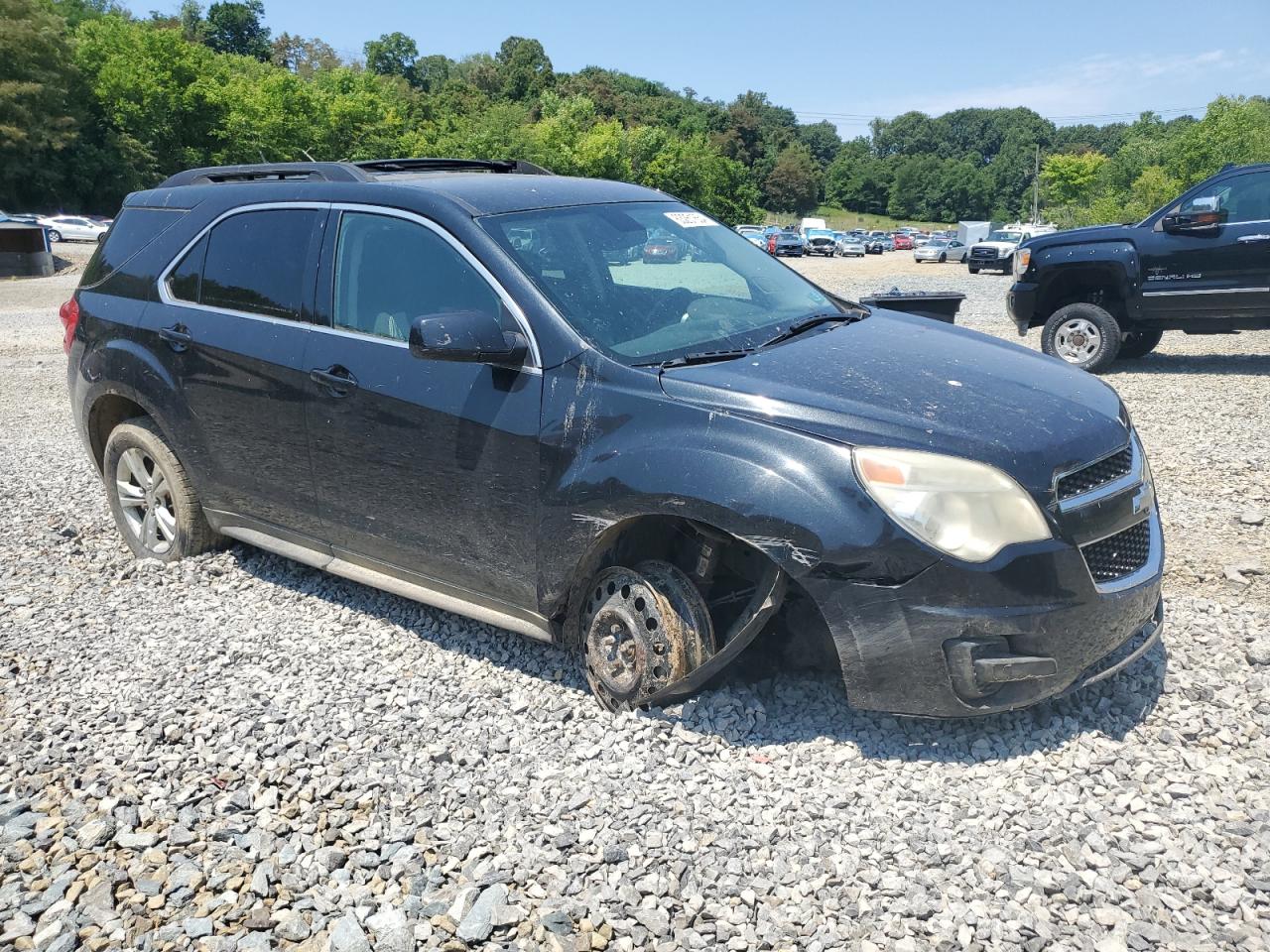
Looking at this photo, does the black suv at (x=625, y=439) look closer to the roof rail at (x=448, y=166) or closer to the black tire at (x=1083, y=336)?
the roof rail at (x=448, y=166)

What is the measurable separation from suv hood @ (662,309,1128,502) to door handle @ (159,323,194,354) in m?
2.54

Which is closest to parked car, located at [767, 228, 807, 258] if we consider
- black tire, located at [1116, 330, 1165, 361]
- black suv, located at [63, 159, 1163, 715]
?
black tire, located at [1116, 330, 1165, 361]

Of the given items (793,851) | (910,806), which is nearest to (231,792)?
(793,851)

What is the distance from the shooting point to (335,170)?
15.1 ft

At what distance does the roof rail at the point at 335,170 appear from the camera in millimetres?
4629

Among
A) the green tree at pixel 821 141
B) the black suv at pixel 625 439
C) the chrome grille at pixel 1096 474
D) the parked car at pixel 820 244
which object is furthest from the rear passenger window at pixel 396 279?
the green tree at pixel 821 141

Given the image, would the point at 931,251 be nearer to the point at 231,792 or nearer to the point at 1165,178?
the point at 1165,178

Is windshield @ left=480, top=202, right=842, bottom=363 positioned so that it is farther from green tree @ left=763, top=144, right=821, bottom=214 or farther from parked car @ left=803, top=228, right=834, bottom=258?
Answer: green tree @ left=763, top=144, right=821, bottom=214

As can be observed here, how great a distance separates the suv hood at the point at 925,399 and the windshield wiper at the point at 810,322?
0.21 ft

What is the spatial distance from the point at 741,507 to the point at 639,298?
116cm

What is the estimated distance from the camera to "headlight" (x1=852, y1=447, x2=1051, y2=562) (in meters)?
3.05

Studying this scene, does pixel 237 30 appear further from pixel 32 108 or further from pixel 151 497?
pixel 151 497

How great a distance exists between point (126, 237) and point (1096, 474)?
4.69m

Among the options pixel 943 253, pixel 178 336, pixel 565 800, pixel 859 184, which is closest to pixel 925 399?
pixel 565 800
